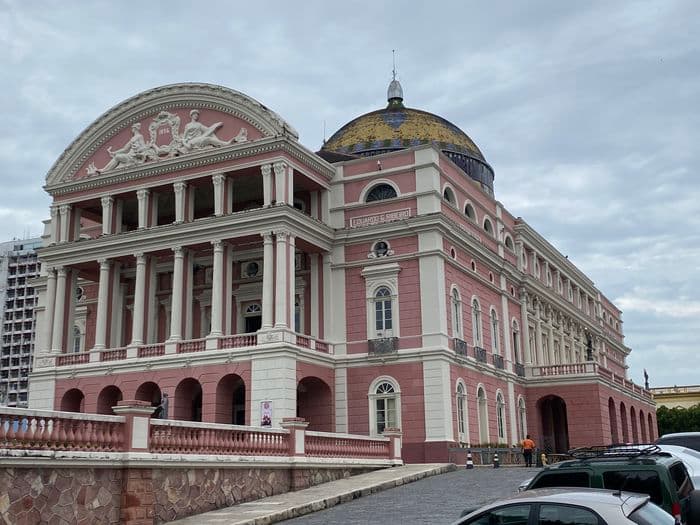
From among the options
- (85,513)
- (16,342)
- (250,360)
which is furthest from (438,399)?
(16,342)

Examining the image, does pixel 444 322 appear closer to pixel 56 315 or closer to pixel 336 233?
pixel 336 233

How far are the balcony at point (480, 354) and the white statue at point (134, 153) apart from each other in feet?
51.3

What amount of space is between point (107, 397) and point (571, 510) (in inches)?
1147

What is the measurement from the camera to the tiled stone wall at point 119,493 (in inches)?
535

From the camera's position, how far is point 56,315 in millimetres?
36031

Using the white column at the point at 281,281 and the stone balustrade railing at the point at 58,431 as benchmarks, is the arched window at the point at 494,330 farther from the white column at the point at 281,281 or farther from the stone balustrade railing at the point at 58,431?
the stone balustrade railing at the point at 58,431

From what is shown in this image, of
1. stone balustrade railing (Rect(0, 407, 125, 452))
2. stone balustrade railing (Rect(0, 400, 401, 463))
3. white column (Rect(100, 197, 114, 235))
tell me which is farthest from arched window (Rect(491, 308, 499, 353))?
stone balustrade railing (Rect(0, 407, 125, 452))

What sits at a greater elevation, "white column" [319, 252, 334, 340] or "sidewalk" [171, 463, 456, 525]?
"white column" [319, 252, 334, 340]

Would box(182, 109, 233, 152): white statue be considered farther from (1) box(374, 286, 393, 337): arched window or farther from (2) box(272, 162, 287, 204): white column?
(1) box(374, 286, 393, 337): arched window

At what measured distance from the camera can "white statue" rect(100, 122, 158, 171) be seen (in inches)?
1412

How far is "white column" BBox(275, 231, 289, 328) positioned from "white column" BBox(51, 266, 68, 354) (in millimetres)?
10576

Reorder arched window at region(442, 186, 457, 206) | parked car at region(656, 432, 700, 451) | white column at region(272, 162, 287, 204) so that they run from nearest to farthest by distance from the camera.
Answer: parked car at region(656, 432, 700, 451) < white column at region(272, 162, 287, 204) < arched window at region(442, 186, 457, 206)

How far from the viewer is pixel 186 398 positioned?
108 ft

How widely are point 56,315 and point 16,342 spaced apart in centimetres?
8035
